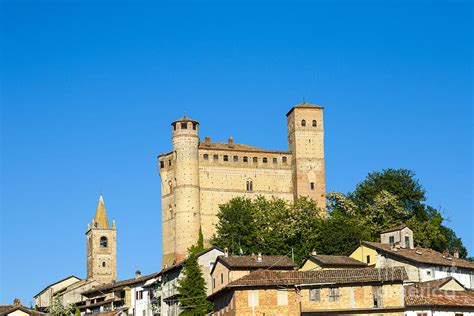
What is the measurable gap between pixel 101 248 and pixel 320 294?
2855 inches

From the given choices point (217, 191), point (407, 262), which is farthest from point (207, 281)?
point (217, 191)

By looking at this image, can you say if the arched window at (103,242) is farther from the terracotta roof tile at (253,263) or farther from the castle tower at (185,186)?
the terracotta roof tile at (253,263)

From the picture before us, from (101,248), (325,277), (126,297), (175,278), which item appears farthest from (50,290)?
(325,277)

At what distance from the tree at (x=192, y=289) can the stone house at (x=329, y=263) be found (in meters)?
7.99

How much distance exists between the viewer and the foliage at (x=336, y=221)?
98750mm

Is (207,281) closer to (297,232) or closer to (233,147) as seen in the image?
(297,232)

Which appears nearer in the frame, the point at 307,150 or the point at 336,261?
the point at 336,261

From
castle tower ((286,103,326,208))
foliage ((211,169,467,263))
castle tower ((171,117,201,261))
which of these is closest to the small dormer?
foliage ((211,169,467,263))

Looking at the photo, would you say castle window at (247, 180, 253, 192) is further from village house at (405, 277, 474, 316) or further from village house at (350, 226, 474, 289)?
village house at (405, 277, 474, 316)

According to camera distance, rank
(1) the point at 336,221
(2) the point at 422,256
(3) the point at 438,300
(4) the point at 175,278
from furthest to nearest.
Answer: (1) the point at 336,221 < (4) the point at 175,278 < (2) the point at 422,256 < (3) the point at 438,300

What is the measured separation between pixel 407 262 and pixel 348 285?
1753 centimetres

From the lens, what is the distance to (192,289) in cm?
7594

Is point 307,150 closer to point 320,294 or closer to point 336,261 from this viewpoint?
point 336,261

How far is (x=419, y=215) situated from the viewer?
108 meters
